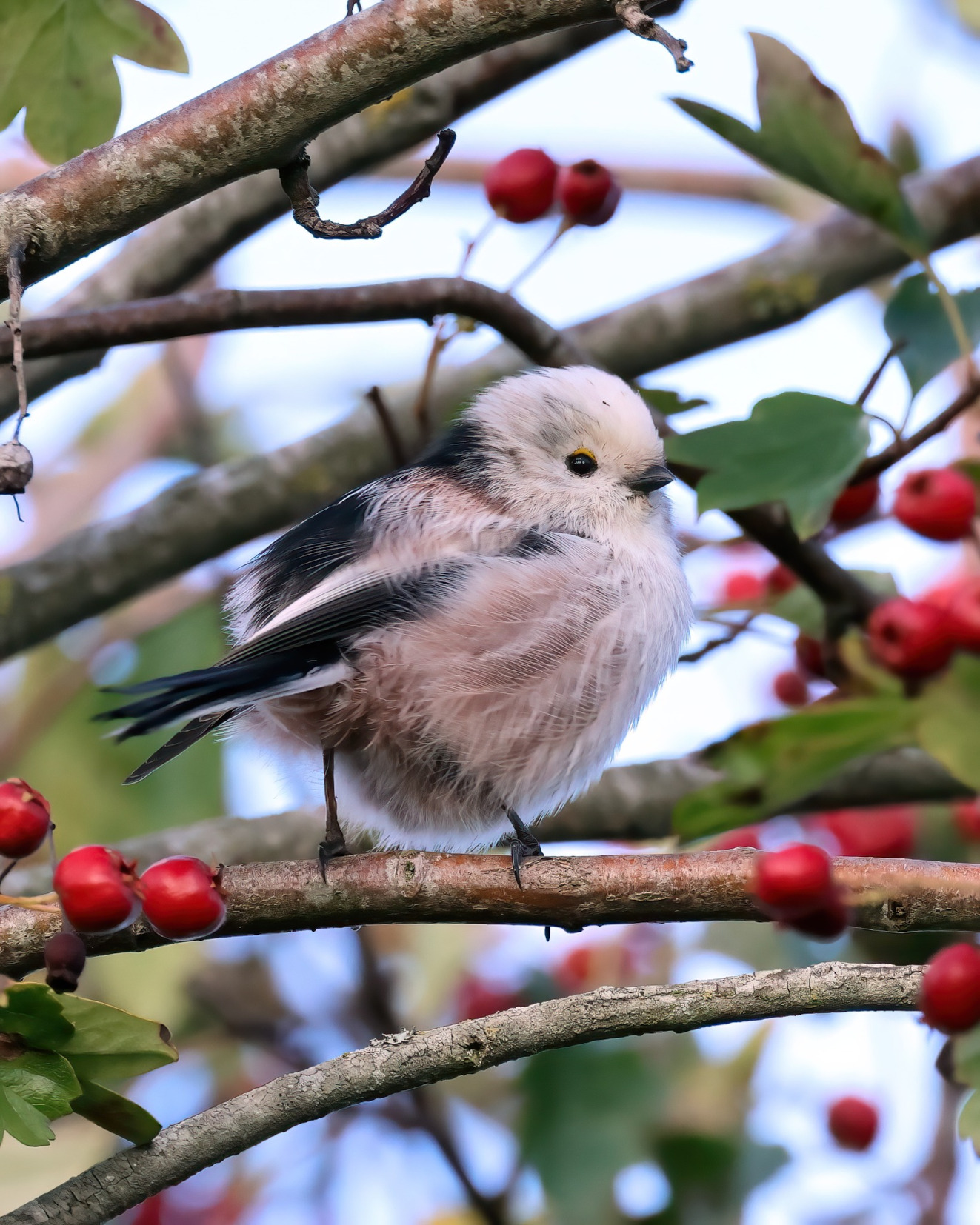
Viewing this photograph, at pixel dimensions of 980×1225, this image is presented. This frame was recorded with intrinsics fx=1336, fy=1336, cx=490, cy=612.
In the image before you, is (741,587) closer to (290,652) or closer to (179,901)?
(290,652)

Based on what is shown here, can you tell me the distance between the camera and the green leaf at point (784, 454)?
179 cm

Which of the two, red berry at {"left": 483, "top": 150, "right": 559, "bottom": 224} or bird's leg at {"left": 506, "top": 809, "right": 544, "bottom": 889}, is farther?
red berry at {"left": 483, "top": 150, "right": 559, "bottom": 224}

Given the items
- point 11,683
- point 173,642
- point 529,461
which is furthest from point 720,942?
point 11,683

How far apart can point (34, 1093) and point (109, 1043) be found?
0.28ft

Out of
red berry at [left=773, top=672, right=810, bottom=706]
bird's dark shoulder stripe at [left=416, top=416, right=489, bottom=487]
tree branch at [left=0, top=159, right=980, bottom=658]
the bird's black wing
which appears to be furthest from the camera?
red berry at [left=773, top=672, right=810, bottom=706]

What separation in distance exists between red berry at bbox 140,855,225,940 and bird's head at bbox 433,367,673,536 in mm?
996

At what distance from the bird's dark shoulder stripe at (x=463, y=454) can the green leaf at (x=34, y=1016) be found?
1224mm

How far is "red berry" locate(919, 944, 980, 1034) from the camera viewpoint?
4.27 ft

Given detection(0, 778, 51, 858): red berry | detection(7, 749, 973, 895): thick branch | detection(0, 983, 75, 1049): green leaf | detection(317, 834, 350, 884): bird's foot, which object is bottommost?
detection(7, 749, 973, 895): thick branch

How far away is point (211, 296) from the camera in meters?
1.88

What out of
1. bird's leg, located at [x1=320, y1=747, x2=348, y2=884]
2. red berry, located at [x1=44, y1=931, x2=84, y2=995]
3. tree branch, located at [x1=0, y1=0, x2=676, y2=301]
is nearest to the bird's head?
bird's leg, located at [x1=320, y1=747, x2=348, y2=884]

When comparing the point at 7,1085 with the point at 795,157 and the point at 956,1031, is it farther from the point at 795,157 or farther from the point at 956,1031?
the point at 795,157

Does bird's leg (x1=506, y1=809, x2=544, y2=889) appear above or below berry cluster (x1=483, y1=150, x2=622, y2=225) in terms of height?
below

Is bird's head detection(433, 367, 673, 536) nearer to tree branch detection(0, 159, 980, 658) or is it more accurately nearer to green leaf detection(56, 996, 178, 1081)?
tree branch detection(0, 159, 980, 658)
